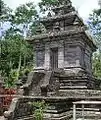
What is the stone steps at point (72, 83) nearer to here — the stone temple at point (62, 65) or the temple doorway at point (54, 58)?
the stone temple at point (62, 65)

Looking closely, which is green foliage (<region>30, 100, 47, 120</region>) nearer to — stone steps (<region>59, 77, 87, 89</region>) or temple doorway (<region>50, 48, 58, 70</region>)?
stone steps (<region>59, 77, 87, 89</region>)

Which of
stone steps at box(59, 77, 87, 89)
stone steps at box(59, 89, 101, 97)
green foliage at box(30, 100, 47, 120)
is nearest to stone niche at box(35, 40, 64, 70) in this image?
stone steps at box(59, 77, 87, 89)

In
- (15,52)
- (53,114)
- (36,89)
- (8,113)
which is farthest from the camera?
(15,52)

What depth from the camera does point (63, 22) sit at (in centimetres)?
1823

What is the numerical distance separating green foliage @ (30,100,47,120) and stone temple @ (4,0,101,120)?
0.23m

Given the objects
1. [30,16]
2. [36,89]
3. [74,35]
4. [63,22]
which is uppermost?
[30,16]

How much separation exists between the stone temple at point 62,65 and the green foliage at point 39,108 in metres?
0.23

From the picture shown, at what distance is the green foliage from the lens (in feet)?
35.5

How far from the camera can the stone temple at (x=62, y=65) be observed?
1224 cm

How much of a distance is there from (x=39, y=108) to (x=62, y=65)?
20.3ft

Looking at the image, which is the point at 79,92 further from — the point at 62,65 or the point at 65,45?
the point at 65,45

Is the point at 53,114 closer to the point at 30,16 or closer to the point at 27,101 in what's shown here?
the point at 27,101

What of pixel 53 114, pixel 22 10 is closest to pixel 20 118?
pixel 53 114

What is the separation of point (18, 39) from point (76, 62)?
24344 mm
